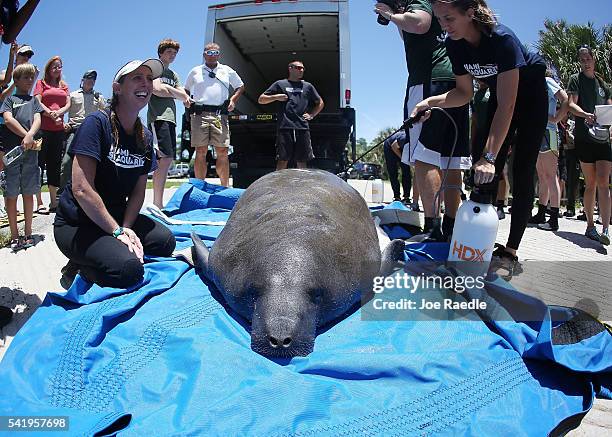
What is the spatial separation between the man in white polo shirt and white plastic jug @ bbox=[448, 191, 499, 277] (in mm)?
5457

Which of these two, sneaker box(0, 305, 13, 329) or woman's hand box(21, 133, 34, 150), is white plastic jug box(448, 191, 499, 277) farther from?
woman's hand box(21, 133, 34, 150)

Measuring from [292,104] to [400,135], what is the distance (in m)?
2.04

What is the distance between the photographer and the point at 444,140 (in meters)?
5.07

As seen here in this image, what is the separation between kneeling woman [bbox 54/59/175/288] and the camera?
3.77m

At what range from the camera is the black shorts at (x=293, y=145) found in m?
8.78

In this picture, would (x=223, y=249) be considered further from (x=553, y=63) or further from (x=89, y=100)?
(x=553, y=63)

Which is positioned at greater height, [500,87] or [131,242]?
[500,87]

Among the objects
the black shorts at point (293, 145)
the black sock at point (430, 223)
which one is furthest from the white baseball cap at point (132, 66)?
the black shorts at point (293, 145)

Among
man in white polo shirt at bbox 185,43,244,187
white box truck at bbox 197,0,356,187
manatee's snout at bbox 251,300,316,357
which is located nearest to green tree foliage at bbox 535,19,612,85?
white box truck at bbox 197,0,356,187

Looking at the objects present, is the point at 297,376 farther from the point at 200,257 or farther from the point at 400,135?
the point at 400,135

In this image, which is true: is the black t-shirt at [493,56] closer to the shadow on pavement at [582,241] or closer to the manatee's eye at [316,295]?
the manatee's eye at [316,295]

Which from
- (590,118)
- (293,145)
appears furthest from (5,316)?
(590,118)

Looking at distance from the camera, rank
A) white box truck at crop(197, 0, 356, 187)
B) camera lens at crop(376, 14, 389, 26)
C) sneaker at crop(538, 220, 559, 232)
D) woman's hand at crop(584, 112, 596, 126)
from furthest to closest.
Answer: white box truck at crop(197, 0, 356, 187), sneaker at crop(538, 220, 559, 232), woman's hand at crop(584, 112, 596, 126), camera lens at crop(376, 14, 389, 26)

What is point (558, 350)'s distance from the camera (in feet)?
8.58
